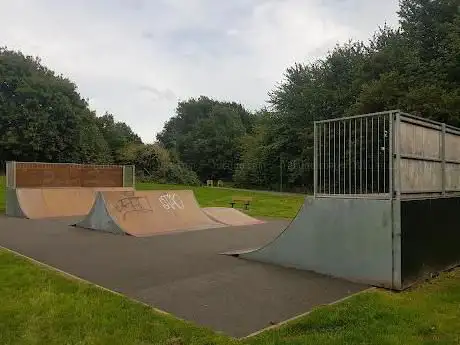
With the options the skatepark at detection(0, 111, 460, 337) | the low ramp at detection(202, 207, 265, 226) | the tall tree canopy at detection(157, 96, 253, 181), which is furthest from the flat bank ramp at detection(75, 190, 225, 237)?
the tall tree canopy at detection(157, 96, 253, 181)

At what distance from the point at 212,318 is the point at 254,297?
0.94 m

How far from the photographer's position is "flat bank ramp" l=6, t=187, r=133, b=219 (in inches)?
655

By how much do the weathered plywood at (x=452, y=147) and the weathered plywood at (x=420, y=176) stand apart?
43 centimetres

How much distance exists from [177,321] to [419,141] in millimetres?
4294

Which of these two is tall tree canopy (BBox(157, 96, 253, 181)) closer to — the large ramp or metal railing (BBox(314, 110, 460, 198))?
the large ramp

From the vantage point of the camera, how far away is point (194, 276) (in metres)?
6.65

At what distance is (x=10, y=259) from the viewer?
7652mm

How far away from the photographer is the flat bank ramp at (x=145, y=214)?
12.2 m

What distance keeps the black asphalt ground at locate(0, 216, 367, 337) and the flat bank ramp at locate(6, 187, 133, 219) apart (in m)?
5.63

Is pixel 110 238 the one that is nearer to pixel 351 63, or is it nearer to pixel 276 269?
pixel 276 269

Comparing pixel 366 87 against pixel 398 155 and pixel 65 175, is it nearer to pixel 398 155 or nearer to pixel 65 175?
pixel 65 175

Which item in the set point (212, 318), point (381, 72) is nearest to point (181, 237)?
point (212, 318)

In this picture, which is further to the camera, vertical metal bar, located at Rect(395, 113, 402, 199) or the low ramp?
the low ramp

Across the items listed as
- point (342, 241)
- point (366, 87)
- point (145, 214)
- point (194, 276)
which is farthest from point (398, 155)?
point (366, 87)
